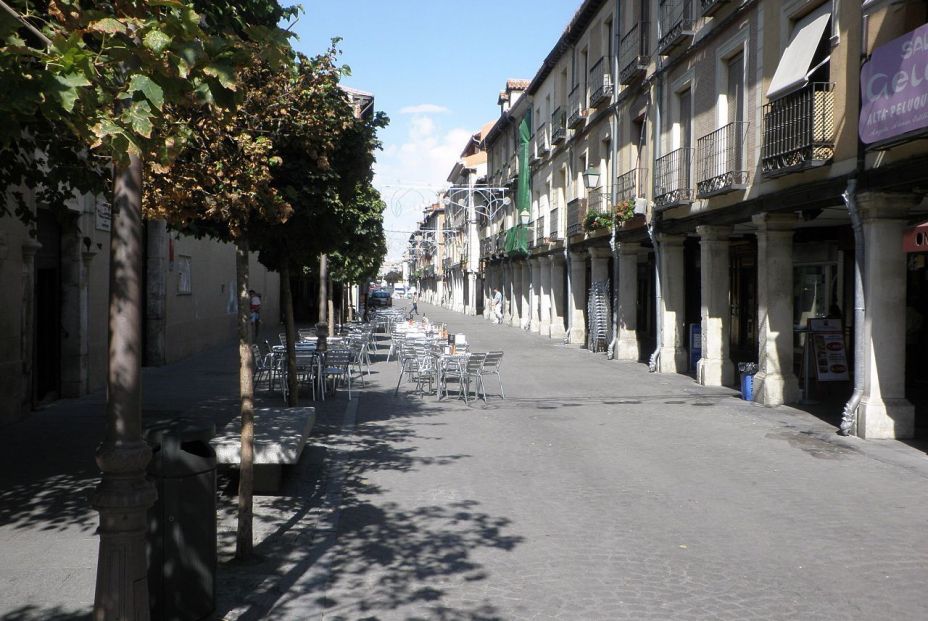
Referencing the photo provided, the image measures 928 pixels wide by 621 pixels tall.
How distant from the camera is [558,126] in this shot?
29.6 m

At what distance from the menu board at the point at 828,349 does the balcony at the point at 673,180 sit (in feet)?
14.1

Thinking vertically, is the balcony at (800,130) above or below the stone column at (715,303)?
above

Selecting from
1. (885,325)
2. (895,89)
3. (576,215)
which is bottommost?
(885,325)

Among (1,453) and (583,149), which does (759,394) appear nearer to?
(1,453)

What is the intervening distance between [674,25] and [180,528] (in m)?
15.8

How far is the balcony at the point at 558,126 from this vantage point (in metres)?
28.8

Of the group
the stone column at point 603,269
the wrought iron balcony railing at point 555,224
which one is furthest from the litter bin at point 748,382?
the wrought iron balcony railing at point 555,224

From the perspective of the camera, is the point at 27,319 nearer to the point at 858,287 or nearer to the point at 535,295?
the point at 858,287

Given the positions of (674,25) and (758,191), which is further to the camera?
(674,25)

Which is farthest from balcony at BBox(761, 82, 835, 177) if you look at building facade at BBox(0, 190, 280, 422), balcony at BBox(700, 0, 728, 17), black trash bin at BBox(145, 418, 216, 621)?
black trash bin at BBox(145, 418, 216, 621)

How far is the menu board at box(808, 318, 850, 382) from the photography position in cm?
1278

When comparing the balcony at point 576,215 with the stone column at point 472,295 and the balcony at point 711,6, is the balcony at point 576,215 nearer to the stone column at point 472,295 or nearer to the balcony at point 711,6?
the balcony at point 711,6

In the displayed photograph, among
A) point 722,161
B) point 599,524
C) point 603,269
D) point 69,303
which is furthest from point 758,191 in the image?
point 603,269

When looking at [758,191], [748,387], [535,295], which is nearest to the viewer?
[758,191]
